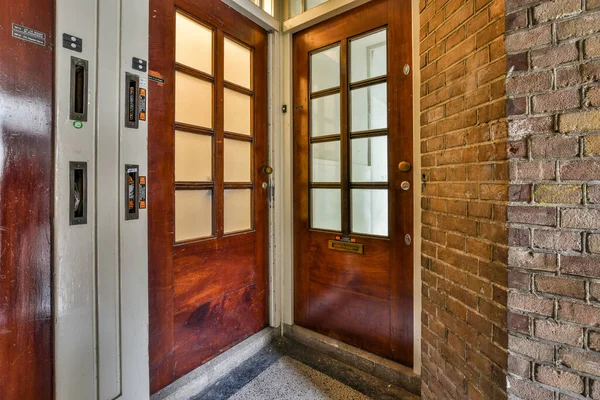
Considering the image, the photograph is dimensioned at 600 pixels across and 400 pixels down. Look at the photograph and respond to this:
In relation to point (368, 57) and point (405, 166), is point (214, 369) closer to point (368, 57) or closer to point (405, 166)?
point (405, 166)

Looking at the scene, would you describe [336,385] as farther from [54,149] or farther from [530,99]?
[54,149]

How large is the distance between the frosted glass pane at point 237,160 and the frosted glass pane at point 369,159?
2.41 ft

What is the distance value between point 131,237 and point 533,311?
1.51 m

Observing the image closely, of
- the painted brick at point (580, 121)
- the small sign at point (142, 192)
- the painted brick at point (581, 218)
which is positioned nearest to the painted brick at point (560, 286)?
the painted brick at point (581, 218)

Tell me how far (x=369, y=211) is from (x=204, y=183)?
1.05m

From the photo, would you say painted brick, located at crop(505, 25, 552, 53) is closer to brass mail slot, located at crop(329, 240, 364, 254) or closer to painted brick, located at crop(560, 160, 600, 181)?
painted brick, located at crop(560, 160, 600, 181)

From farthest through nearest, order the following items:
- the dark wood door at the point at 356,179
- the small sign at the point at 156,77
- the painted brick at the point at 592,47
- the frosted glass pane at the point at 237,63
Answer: the frosted glass pane at the point at 237,63 → the dark wood door at the point at 356,179 → the small sign at the point at 156,77 → the painted brick at the point at 592,47

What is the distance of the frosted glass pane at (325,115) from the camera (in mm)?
1906

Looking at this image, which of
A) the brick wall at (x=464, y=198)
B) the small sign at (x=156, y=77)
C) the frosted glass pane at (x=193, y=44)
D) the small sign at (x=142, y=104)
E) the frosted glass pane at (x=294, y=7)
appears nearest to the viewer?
the brick wall at (x=464, y=198)

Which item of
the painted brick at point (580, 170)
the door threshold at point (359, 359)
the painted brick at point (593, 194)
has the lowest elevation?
the door threshold at point (359, 359)

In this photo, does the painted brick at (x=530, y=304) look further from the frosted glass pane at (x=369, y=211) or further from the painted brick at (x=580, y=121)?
the frosted glass pane at (x=369, y=211)

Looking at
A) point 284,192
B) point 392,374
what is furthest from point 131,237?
point 392,374

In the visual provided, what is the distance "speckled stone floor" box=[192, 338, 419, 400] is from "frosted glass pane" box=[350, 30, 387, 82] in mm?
1900

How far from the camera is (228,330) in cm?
180
